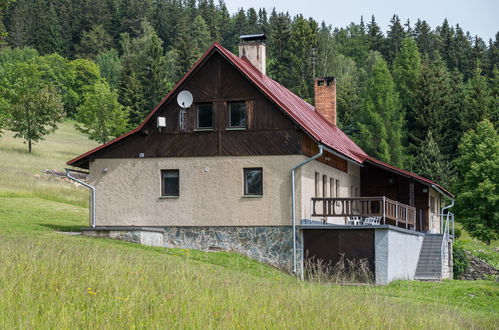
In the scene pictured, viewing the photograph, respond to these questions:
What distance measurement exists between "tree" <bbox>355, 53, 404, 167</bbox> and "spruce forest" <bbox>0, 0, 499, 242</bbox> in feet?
0.39

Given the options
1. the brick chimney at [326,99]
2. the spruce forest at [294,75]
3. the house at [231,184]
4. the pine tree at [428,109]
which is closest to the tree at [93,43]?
the spruce forest at [294,75]

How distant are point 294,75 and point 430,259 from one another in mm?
61302

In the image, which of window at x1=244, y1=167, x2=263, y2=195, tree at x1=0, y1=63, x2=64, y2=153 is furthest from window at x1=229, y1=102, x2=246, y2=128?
tree at x1=0, y1=63, x2=64, y2=153

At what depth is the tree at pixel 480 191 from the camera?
4956cm

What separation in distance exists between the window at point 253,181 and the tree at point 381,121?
41728mm

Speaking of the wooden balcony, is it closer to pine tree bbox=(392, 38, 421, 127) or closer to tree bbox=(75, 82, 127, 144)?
tree bbox=(75, 82, 127, 144)

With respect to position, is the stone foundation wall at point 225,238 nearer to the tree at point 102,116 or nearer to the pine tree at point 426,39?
the tree at point 102,116

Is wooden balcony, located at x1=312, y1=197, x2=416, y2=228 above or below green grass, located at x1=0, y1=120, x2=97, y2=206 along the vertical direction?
below

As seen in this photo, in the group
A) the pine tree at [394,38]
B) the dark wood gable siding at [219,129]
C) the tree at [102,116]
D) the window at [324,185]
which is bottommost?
the window at [324,185]

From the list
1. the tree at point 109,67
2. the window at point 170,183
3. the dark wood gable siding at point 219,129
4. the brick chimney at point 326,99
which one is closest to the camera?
the dark wood gable siding at point 219,129

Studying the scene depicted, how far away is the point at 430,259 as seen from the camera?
2900 centimetres

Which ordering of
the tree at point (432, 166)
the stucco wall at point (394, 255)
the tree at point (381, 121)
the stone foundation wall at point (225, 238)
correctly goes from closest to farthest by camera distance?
the stucco wall at point (394, 255), the stone foundation wall at point (225, 238), the tree at point (432, 166), the tree at point (381, 121)

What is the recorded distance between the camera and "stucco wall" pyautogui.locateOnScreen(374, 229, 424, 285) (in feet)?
78.2

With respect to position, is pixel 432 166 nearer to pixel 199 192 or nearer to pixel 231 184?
pixel 231 184
